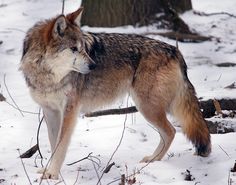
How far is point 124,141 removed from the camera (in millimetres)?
5812

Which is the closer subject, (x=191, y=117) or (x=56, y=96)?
(x=56, y=96)

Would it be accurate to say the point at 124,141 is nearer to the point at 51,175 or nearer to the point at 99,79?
the point at 99,79

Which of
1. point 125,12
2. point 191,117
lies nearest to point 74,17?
point 191,117

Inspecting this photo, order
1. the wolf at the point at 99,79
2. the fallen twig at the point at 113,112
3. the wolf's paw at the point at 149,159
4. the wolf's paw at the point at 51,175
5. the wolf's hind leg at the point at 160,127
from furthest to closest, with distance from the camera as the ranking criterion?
the fallen twig at the point at 113,112 → the wolf's hind leg at the point at 160,127 → the wolf's paw at the point at 149,159 → the wolf at the point at 99,79 → the wolf's paw at the point at 51,175

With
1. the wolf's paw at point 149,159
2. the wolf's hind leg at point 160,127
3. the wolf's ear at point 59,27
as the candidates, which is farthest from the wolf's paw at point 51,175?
the wolf's ear at point 59,27

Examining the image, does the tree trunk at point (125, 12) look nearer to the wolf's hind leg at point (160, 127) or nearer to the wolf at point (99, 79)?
the wolf at point (99, 79)

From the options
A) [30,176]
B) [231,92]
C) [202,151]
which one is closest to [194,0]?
[231,92]

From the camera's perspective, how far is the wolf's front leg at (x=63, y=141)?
488cm

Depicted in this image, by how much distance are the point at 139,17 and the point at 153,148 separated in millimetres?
4115

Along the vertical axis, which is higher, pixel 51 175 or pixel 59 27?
pixel 59 27

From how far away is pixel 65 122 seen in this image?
16.7ft

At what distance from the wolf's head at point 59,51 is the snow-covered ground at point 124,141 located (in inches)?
33.4

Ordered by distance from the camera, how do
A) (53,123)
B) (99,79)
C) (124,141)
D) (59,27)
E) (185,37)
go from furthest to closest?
(185,37) < (124,141) < (99,79) < (53,123) < (59,27)

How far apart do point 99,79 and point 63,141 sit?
0.77 m
